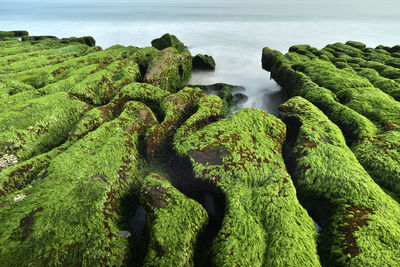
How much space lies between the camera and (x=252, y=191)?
506cm

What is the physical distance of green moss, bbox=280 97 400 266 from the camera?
3.79 m

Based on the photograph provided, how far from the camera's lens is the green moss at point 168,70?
11.4 meters

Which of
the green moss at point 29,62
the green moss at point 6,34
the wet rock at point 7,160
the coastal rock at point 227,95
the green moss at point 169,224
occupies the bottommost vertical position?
the green moss at point 6,34

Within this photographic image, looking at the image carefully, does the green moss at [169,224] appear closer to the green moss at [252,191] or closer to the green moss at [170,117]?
the green moss at [252,191]

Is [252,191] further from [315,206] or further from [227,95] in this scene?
[227,95]

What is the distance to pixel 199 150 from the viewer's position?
609 cm

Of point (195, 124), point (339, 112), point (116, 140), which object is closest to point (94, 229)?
point (116, 140)

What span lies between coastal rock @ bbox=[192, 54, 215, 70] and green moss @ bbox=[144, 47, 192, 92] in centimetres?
307

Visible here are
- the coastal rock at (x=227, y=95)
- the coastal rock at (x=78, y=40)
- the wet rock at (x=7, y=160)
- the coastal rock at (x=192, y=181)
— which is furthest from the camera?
the coastal rock at (x=78, y=40)

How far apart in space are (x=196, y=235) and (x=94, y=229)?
2266mm

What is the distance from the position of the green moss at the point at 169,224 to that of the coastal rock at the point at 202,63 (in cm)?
1545

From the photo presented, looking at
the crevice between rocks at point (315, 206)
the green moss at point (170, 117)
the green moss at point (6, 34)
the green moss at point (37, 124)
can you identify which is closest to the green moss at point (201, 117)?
the green moss at point (170, 117)

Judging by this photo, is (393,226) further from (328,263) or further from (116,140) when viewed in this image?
(116,140)

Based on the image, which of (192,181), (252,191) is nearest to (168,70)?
(192,181)
